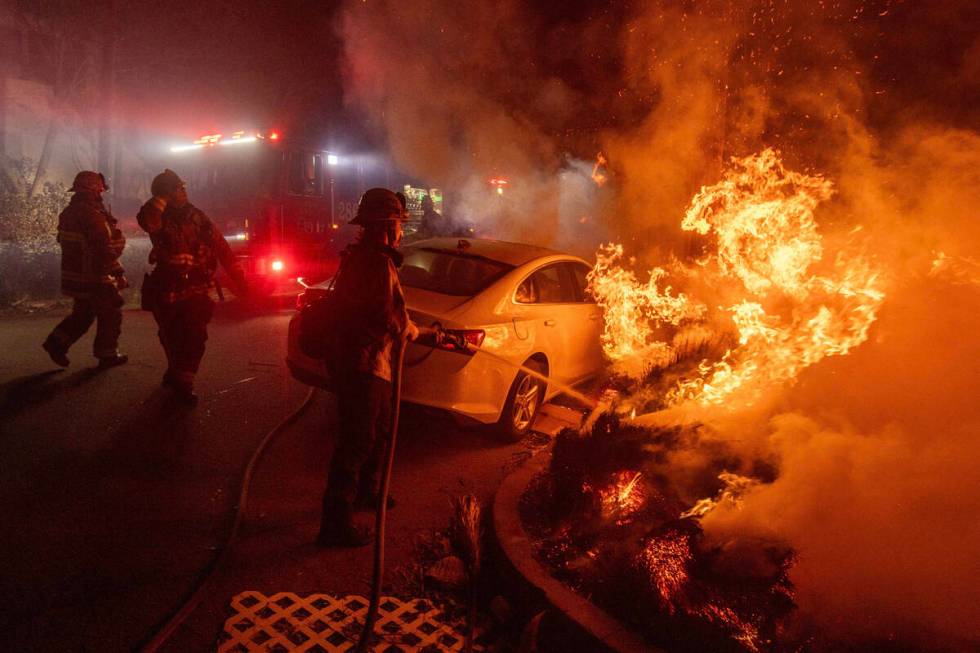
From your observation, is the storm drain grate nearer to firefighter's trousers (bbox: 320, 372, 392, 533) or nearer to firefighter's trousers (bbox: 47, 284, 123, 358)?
firefighter's trousers (bbox: 320, 372, 392, 533)

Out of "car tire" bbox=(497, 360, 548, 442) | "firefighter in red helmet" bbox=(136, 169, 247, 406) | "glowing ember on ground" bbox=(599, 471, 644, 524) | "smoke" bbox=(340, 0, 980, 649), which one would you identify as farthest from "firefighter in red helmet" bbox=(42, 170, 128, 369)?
"glowing ember on ground" bbox=(599, 471, 644, 524)

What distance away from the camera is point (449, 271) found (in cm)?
559

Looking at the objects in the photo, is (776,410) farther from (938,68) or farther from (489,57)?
(489,57)

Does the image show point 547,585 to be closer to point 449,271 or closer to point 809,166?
point 449,271

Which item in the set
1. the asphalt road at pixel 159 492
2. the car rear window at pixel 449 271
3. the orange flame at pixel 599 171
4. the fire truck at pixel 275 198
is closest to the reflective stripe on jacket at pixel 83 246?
the asphalt road at pixel 159 492

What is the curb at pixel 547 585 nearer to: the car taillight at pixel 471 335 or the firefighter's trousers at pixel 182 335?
the car taillight at pixel 471 335

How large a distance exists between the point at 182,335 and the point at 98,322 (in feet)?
4.95

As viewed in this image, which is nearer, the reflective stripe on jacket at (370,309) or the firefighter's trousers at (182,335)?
the reflective stripe on jacket at (370,309)

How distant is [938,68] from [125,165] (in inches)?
1053

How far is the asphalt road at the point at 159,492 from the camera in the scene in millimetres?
3033

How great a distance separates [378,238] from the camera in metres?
3.79

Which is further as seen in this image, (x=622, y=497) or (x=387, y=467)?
(x=622, y=497)

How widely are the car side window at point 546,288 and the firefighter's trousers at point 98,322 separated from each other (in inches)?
171

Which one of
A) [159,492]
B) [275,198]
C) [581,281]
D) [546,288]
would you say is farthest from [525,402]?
[275,198]
